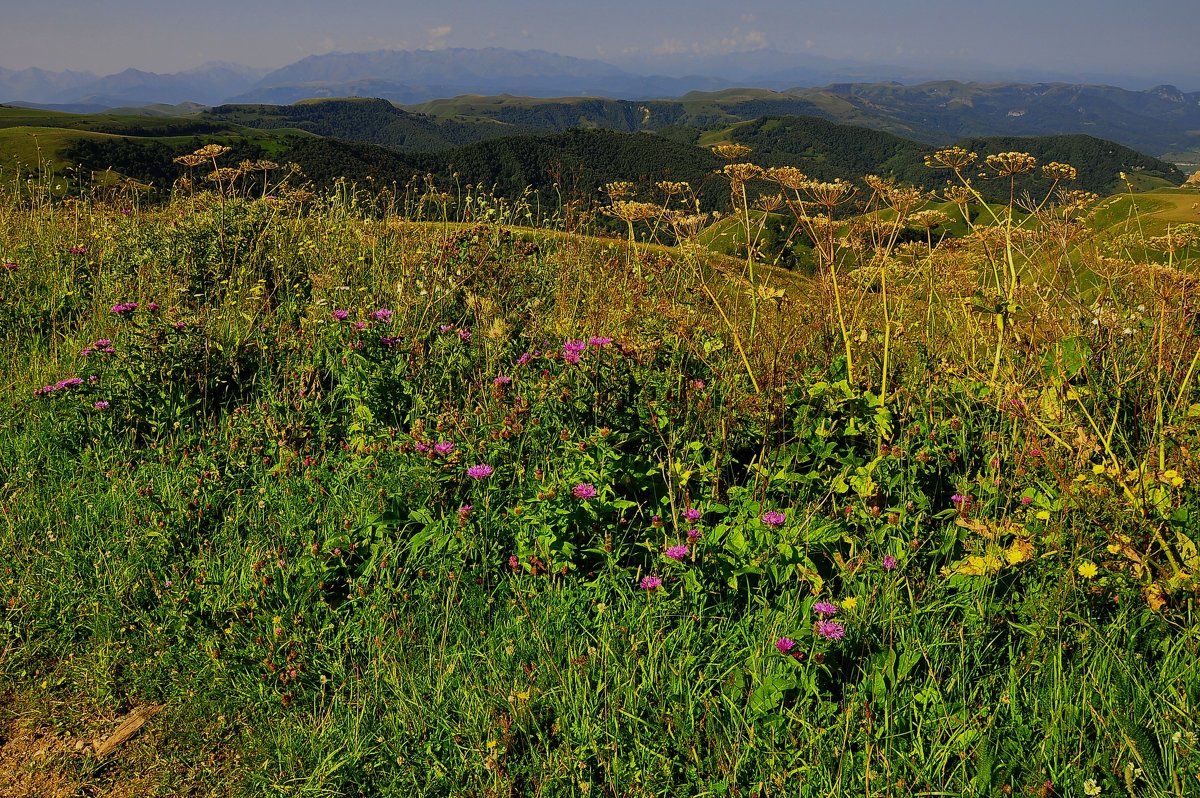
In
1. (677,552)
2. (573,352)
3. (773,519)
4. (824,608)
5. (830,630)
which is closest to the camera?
(830,630)

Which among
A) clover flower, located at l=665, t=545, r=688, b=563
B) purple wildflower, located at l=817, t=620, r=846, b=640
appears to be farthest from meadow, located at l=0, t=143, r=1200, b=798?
clover flower, located at l=665, t=545, r=688, b=563

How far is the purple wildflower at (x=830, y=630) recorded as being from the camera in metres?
2.38

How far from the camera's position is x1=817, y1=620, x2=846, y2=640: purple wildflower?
238 cm

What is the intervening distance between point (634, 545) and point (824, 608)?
2.83 feet

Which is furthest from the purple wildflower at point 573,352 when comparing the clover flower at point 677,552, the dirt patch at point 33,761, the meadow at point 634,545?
the dirt patch at point 33,761

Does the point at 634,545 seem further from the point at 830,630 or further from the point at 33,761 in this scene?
the point at 33,761

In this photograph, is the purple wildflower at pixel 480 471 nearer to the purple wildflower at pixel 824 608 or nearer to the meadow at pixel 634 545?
the meadow at pixel 634 545

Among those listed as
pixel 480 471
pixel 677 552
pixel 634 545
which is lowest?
pixel 634 545

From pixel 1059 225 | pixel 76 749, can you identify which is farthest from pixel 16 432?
pixel 1059 225

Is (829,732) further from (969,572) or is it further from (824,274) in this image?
(824,274)

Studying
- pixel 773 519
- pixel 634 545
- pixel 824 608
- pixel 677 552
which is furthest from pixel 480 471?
pixel 824 608

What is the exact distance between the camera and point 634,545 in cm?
313

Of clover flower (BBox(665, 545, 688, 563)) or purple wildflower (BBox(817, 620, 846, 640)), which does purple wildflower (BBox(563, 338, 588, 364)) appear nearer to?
clover flower (BBox(665, 545, 688, 563))

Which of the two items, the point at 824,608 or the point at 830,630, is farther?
the point at 824,608
